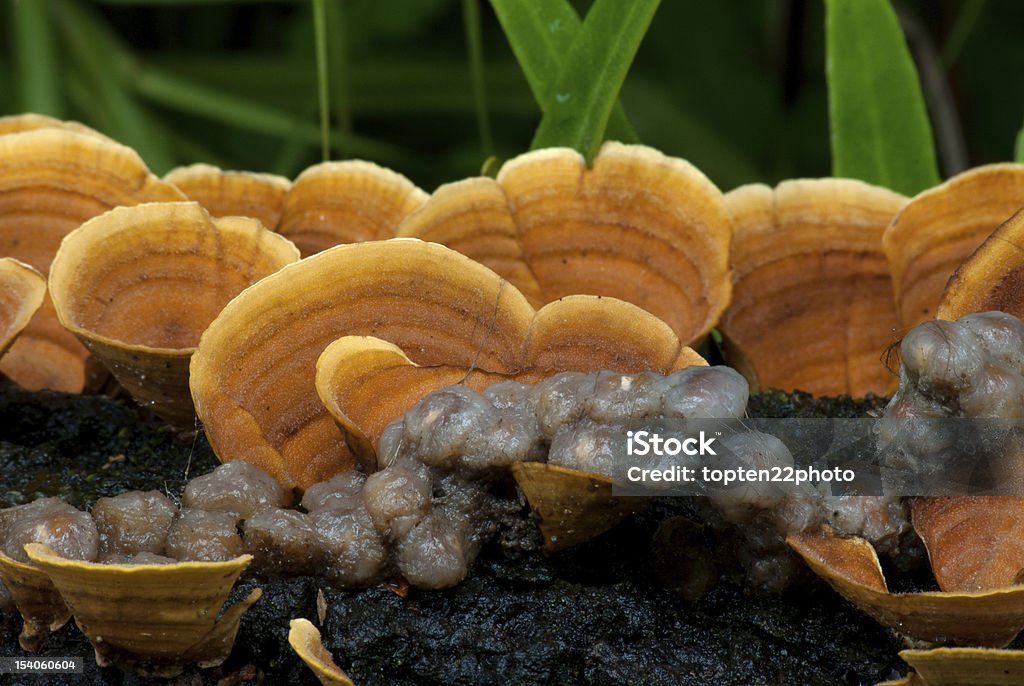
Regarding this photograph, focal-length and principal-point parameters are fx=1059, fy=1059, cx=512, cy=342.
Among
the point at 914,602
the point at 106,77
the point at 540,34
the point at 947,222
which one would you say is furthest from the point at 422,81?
the point at 914,602

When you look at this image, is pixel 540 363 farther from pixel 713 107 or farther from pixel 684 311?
pixel 713 107

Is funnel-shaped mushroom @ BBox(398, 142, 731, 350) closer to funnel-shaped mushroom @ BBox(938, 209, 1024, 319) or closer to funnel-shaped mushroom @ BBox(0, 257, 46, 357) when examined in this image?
funnel-shaped mushroom @ BBox(938, 209, 1024, 319)

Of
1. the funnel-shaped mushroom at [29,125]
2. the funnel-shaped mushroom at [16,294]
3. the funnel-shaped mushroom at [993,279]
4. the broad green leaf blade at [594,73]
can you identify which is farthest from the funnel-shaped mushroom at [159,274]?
the funnel-shaped mushroom at [993,279]

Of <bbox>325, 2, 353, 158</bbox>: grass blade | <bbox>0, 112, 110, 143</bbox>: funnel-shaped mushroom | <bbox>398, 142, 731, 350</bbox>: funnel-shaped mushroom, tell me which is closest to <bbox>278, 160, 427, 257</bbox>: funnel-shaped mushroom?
<bbox>398, 142, 731, 350</bbox>: funnel-shaped mushroom

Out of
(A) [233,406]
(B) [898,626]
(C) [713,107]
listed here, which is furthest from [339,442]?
(C) [713,107]

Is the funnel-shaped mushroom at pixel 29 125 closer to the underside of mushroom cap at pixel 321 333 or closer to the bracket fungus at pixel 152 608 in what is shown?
the underside of mushroom cap at pixel 321 333
